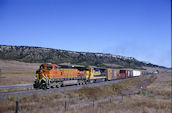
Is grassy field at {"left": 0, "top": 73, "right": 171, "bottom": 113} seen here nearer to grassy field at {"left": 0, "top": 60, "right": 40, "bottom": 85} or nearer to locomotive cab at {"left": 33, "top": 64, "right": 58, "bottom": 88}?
locomotive cab at {"left": 33, "top": 64, "right": 58, "bottom": 88}

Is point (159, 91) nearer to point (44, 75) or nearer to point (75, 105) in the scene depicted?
point (44, 75)

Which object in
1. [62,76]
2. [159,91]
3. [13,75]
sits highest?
[62,76]

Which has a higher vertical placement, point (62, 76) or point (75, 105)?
point (62, 76)

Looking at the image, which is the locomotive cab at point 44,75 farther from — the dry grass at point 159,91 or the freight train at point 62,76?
the dry grass at point 159,91

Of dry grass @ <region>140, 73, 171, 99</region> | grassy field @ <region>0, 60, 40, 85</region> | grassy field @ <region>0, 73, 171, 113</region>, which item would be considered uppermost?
grassy field @ <region>0, 60, 40, 85</region>

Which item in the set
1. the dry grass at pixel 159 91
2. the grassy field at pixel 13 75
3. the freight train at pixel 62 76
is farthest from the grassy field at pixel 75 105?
the grassy field at pixel 13 75

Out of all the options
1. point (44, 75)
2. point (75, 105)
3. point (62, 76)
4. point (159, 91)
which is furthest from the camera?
point (159, 91)

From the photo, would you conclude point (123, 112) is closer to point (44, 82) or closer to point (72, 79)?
point (44, 82)

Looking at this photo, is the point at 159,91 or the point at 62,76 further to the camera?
the point at 159,91

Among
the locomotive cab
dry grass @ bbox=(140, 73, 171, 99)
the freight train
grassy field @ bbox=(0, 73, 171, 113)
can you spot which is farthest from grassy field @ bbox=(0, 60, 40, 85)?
dry grass @ bbox=(140, 73, 171, 99)

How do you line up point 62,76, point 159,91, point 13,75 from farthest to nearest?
1. point 13,75
2. point 159,91
3. point 62,76

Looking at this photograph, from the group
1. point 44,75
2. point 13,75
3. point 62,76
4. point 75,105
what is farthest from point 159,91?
point 13,75

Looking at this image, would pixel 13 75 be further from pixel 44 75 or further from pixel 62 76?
pixel 44 75

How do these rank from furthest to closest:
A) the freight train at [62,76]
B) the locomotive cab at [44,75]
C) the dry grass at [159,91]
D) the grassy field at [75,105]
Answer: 1. the dry grass at [159,91]
2. the freight train at [62,76]
3. the locomotive cab at [44,75]
4. the grassy field at [75,105]
